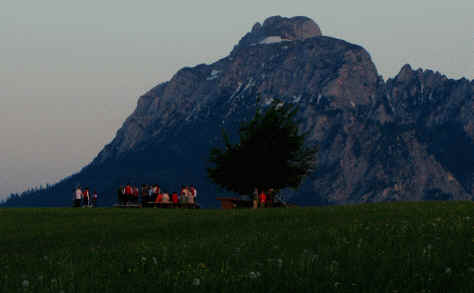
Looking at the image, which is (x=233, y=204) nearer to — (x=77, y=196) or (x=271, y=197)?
(x=271, y=197)

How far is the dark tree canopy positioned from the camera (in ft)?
201

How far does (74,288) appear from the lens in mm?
9391

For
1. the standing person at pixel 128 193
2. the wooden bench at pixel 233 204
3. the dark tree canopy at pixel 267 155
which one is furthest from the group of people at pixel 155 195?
the dark tree canopy at pixel 267 155

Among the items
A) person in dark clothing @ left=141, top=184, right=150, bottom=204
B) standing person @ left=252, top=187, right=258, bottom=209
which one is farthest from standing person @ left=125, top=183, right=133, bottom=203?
standing person @ left=252, top=187, right=258, bottom=209

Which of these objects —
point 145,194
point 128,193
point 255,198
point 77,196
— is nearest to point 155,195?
point 145,194

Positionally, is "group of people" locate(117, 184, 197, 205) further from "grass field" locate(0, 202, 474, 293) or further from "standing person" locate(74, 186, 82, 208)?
"grass field" locate(0, 202, 474, 293)

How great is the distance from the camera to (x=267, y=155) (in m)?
61.2

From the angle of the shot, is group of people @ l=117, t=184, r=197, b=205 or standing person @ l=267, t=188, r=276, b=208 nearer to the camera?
group of people @ l=117, t=184, r=197, b=205

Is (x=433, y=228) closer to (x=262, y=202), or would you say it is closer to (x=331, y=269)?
(x=331, y=269)

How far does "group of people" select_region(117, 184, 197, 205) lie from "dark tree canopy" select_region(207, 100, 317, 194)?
15.3 ft

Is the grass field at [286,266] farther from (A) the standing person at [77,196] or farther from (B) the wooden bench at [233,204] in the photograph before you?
(A) the standing person at [77,196]

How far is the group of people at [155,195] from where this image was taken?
66438mm

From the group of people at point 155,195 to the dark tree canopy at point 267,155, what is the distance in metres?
4.66

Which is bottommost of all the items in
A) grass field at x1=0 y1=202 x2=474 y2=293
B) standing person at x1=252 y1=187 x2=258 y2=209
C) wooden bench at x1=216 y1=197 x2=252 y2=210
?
wooden bench at x1=216 y1=197 x2=252 y2=210
